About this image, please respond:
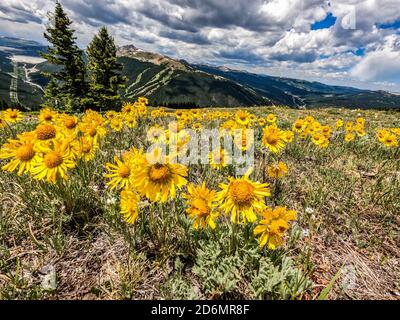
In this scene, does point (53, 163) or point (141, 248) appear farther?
point (141, 248)

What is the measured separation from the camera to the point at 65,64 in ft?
124

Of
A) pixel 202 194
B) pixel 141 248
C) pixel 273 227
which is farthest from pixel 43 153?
pixel 273 227

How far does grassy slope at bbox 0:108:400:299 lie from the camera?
2.81 metres

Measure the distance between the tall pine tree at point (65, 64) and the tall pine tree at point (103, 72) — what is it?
5.81 ft

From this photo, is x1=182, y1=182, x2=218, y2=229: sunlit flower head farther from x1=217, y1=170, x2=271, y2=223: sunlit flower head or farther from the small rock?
the small rock

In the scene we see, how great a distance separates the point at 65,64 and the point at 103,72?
5.61 metres

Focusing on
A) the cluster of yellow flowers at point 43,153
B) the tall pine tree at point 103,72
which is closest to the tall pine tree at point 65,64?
the tall pine tree at point 103,72

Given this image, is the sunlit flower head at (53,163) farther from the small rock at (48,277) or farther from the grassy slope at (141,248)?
the small rock at (48,277)

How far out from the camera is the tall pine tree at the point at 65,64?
3653cm

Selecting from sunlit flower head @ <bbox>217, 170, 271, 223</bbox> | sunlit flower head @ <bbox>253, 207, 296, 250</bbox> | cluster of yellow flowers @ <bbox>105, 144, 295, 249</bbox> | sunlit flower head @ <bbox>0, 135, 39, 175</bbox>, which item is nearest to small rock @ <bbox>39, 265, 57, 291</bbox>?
cluster of yellow flowers @ <bbox>105, 144, 295, 249</bbox>

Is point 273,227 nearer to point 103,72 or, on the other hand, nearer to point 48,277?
point 48,277

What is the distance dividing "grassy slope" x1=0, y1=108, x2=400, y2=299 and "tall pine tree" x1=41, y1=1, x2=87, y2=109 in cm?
3670

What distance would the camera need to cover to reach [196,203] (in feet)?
9.75
